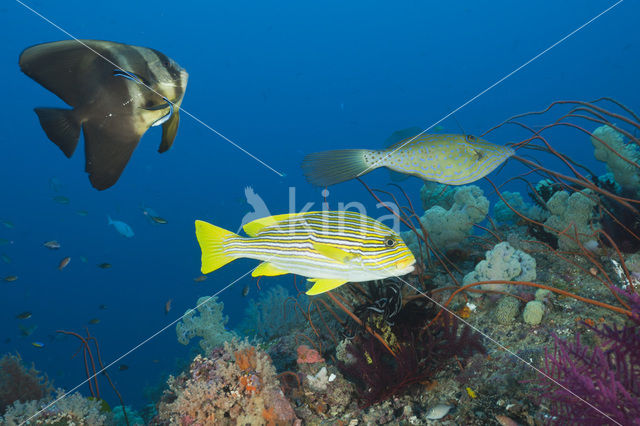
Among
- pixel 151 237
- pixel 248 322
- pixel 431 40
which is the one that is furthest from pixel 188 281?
pixel 431 40

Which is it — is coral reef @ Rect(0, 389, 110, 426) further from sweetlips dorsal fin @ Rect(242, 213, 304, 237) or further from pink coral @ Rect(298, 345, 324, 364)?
sweetlips dorsal fin @ Rect(242, 213, 304, 237)

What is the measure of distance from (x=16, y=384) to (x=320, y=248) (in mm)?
7581

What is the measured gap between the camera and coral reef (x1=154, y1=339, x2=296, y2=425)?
2824 millimetres

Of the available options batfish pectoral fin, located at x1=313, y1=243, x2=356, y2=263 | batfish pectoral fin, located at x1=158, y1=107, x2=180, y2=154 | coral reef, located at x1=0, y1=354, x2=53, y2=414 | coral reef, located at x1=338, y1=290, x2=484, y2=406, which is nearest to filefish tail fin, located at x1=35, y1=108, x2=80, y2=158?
batfish pectoral fin, located at x1=158, y1=107, x2=180, y2=154

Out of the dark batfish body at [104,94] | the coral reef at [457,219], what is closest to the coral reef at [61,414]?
the dark batfish body at [104,94]

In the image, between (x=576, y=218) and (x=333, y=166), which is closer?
(x=333, y=166)

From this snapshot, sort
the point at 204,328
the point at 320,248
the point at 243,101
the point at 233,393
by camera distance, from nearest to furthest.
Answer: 1. the point at 320,248
2. the point at 233,393
3. the point at 204,328
4. the point at 243,101

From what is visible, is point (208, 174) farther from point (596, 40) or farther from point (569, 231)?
point (596, 40)

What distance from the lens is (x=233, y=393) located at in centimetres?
292

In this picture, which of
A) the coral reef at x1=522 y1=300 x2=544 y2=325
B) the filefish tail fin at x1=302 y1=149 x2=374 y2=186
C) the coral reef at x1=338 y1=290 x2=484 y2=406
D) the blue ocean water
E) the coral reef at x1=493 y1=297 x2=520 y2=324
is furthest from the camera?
the blue ocean water

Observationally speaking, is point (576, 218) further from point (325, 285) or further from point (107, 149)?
point (107, 149)

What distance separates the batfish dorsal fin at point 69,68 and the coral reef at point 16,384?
6765 millimetres

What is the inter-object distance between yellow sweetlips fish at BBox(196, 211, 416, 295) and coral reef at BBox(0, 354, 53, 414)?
21.3 ft

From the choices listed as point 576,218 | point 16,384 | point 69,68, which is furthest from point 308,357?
point 16,384
